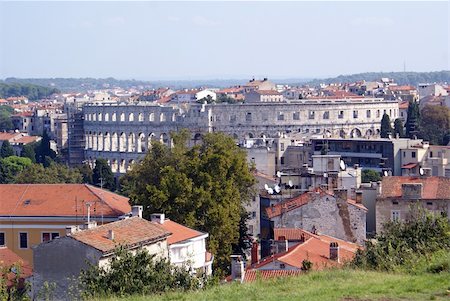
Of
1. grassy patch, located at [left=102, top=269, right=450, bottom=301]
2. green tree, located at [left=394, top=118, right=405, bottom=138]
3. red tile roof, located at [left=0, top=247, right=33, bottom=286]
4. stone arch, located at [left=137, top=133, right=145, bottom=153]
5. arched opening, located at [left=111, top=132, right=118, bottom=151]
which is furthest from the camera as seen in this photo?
arched opening, located at [left=111, top=132, right=118, bottom=151]

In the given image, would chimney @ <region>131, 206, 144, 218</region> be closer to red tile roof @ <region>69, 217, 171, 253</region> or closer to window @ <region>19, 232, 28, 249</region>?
red tile roof @ <region>69, 217, 171, 253</region>

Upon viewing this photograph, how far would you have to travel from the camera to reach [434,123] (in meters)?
79.8

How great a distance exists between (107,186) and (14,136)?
4020cm

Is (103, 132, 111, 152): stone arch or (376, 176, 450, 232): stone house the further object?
(103, 132, 111, 152): stone arch

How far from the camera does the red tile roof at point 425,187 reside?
2912cm

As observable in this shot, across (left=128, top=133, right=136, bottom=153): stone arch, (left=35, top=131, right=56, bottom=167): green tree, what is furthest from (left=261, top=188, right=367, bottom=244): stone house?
(left=128, top=133, right=136, bottom=153): stone arch

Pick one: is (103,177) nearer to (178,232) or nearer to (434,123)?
(434,123)

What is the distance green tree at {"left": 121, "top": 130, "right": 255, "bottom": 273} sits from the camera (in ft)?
85.9

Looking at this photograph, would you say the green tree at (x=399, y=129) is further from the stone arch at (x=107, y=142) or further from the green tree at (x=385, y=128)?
the stone arch at (x=107, y=142)

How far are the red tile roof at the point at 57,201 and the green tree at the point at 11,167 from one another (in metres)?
26.9

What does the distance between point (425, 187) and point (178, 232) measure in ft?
30.4

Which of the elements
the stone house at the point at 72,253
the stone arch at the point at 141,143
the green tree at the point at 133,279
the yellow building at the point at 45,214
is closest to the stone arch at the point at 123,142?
the stone arch at the point at 141,143

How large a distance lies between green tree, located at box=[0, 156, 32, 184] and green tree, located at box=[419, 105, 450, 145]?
24986 millimetres

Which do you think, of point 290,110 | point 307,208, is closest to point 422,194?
point 307,208
